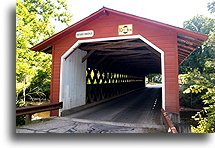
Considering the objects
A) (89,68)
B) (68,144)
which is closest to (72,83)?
(89,68)

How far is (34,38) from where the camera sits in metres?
9.21

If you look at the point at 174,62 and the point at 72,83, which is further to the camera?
the point at 72,83

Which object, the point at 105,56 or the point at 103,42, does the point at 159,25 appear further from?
the point at 105,56

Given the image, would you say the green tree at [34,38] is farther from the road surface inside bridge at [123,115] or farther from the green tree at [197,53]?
the green tree at [197,53]

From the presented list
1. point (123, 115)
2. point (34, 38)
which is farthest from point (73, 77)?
point (34, 38)

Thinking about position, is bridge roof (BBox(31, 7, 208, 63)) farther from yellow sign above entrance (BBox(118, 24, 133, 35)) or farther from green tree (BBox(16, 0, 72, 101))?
green tree (BBox(16, 0, 72, 101))

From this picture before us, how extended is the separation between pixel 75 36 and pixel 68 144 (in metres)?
3.77

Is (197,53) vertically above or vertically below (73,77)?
above

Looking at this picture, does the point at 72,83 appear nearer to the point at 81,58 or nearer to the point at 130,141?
the point at 81,58

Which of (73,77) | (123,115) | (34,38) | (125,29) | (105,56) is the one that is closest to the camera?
(125,29)

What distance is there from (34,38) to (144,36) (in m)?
7.57

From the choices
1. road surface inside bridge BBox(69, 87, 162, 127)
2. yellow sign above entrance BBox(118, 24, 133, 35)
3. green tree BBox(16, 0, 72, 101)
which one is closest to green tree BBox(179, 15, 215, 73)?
road surface inside bridge BBox(69, 87, 162, 127)

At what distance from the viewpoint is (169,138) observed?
2941 mm

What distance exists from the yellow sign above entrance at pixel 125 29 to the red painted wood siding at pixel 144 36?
10 centimetres
